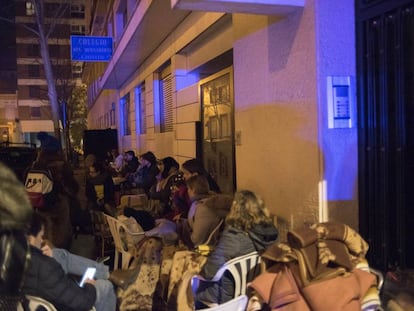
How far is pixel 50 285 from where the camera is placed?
2588mm

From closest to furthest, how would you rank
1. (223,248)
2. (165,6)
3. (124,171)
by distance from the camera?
(223,248)
(165,6)
(124,171)

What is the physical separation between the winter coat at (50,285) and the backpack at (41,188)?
2.75 m

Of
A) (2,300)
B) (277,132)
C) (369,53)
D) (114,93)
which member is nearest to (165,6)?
(277,132)

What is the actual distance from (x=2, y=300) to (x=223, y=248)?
1.64 metres

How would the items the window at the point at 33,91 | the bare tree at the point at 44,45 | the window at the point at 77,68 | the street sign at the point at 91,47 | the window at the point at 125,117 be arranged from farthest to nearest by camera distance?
the window at the point at 33,91, the window at the point at 77,68, the bare tree at the point at 44,45, the window at the point at 125,117, the street sign at the point at 91,47

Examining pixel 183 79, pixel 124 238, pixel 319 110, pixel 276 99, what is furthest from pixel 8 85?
pixel 319 110

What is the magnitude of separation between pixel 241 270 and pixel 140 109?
38.6 ft

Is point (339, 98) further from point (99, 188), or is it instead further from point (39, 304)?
point (99, 188)

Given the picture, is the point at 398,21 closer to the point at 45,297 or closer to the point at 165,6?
the point at 45,297

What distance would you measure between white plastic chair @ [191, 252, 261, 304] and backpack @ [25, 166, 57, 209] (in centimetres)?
259

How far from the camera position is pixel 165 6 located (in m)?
7.32

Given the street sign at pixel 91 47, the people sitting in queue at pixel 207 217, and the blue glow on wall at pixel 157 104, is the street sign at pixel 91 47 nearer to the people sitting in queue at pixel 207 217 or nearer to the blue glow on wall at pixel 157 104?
the blue glow on wall at pixel 157 104

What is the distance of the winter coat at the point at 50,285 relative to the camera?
2.54 metres

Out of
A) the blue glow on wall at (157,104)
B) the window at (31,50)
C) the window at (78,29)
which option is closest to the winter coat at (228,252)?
the blue glow on wall at (157,104)
